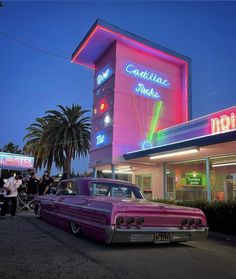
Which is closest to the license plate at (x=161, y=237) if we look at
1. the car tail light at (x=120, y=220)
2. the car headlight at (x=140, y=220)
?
the car headlight at (x=140, y=220)

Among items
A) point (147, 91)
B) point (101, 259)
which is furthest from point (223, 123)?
point (101, 259)

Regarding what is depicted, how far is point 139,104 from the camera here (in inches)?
826

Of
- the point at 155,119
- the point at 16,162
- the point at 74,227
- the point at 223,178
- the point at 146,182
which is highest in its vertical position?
the point at 155,119

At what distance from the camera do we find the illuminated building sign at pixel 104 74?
21492 millimetres

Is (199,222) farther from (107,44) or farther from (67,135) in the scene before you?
(67,135)

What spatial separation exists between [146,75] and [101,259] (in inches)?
724

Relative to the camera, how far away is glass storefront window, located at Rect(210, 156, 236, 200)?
14.5m

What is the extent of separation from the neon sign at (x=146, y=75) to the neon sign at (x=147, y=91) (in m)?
0.71

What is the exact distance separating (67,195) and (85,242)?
1809 mm

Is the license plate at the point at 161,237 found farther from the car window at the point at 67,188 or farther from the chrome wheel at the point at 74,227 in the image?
the car window at the point at 67,188

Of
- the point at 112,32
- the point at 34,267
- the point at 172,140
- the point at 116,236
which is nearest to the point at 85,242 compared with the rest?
the point at 116,236

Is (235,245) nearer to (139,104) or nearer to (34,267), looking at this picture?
(34,267)

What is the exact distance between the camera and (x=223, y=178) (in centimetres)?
1488

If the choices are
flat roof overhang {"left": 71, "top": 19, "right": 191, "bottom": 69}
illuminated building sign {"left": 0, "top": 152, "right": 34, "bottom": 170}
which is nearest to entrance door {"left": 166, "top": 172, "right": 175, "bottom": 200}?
flat roof overhang {"left": 71, "top": 19, "right": 191, "bottom": 69}
